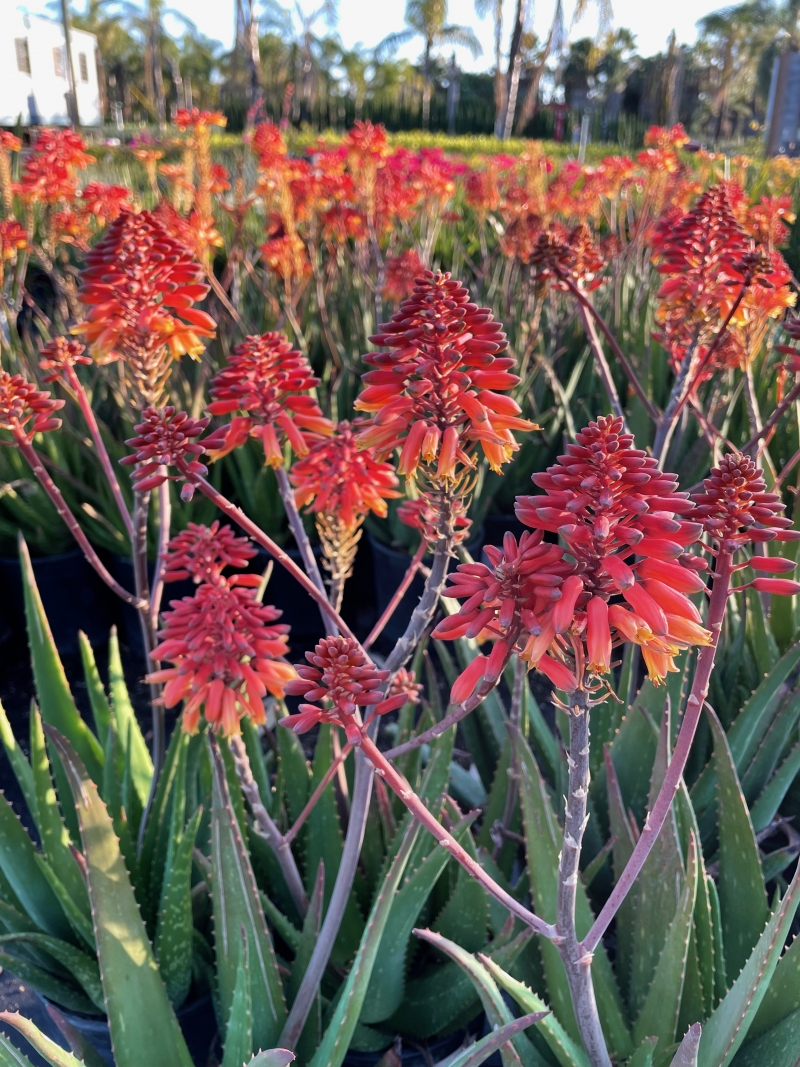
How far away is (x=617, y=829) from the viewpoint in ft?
3.38

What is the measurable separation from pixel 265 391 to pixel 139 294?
11.2 inches

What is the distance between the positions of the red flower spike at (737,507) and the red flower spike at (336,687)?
0.27 meters

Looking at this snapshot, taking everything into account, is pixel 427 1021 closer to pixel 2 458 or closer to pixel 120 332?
pixel 120 332

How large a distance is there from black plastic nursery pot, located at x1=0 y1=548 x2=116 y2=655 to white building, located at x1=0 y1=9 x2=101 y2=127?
957 inches

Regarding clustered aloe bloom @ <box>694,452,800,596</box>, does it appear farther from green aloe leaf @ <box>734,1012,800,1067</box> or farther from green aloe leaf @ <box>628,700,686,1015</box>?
green aloe leaf @ <box>734,1012,800,1067</box>

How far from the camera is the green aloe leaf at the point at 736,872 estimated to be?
1.03 metres

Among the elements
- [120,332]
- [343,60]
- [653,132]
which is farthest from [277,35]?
[120,332]

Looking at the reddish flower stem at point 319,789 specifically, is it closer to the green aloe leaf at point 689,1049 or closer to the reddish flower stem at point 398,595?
the reddish flower stem at point 398,595

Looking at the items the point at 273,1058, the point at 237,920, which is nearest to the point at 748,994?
the point at 273,1058

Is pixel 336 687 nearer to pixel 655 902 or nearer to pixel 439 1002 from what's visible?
pixel 655 902

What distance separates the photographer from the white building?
76.7 feet

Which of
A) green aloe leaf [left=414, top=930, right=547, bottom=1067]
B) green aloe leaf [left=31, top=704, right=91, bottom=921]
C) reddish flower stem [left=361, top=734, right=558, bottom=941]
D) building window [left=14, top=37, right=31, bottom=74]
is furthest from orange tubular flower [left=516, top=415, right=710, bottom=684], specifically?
building window [left=14, top=37, right=31, bottom=74]

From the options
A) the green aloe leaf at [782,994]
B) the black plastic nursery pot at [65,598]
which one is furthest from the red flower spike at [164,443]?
the black plastic nursery pot at [65,598]

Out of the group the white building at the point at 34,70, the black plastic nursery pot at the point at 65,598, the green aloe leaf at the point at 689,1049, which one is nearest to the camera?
the green aloe leaf at the point at 689,1049
